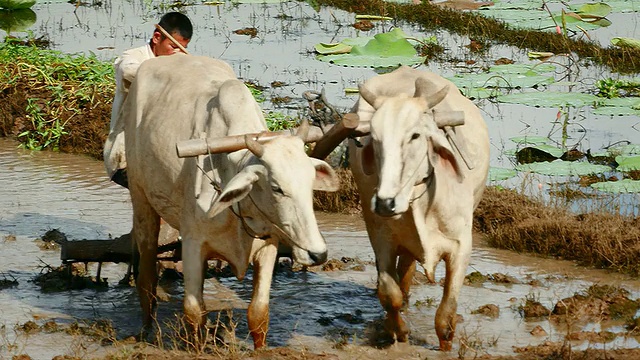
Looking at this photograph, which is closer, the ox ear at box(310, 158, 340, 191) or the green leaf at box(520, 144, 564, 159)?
the ox ear at box(310, 158, 340, 191)

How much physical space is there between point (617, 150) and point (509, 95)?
6.32 ft

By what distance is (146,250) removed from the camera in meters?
6.43

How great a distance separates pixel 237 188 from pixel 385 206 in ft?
2.25

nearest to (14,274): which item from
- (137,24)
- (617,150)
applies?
(617,150)

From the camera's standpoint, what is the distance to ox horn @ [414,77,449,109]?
5.55 meters

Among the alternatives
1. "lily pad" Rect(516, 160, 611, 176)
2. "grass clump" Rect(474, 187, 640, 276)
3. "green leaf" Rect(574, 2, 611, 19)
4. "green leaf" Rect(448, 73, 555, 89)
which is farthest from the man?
"green leaf" Rect(574, 2, 611, 19)

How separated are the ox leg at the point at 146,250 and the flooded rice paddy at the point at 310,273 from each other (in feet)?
0.63

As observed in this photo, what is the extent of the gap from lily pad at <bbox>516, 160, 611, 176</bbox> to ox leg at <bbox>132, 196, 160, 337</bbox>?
4.16 m

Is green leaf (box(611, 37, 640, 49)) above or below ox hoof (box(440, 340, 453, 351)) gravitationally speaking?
above

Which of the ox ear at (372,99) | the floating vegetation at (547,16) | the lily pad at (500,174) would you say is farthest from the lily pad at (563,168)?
the floating vegetation at (547,16)

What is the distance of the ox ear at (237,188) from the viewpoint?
16.4 feet

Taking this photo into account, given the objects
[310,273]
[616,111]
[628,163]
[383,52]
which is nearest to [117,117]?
[310,273]

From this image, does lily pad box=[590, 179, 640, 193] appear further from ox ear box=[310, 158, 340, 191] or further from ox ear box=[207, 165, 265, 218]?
ox ear box=[207, 165, 265, 218]

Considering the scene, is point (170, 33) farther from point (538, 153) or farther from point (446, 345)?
point (538, 153)
